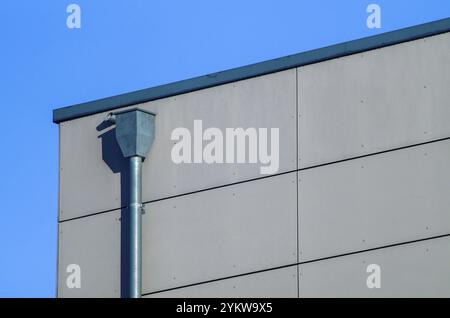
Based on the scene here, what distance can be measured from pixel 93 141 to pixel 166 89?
4.86 feet

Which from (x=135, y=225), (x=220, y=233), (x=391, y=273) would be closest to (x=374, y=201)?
(x=391, y=273)

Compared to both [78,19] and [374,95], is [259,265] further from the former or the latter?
[78,19]

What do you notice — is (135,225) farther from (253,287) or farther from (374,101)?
(374,101)

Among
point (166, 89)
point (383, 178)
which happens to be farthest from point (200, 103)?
point (383, 178)

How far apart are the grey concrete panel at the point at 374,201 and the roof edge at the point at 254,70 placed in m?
1.61

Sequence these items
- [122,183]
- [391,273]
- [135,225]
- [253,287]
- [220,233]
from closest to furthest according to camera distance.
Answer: [391,273] → [253,287] → [220,233] → [135,225] → [122,183]

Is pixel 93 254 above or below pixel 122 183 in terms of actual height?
below

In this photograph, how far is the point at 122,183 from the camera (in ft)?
64.9

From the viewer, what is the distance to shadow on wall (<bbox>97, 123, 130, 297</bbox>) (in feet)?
63.6

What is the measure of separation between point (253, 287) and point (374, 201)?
2.18 m

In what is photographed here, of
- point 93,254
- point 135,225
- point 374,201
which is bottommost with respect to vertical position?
point 93,254

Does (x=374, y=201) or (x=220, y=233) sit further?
(x=220, y=233)

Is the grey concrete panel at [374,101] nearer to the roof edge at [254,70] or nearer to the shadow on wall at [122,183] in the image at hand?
the roof edge at [254,70]

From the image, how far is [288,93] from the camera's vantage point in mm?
18891
